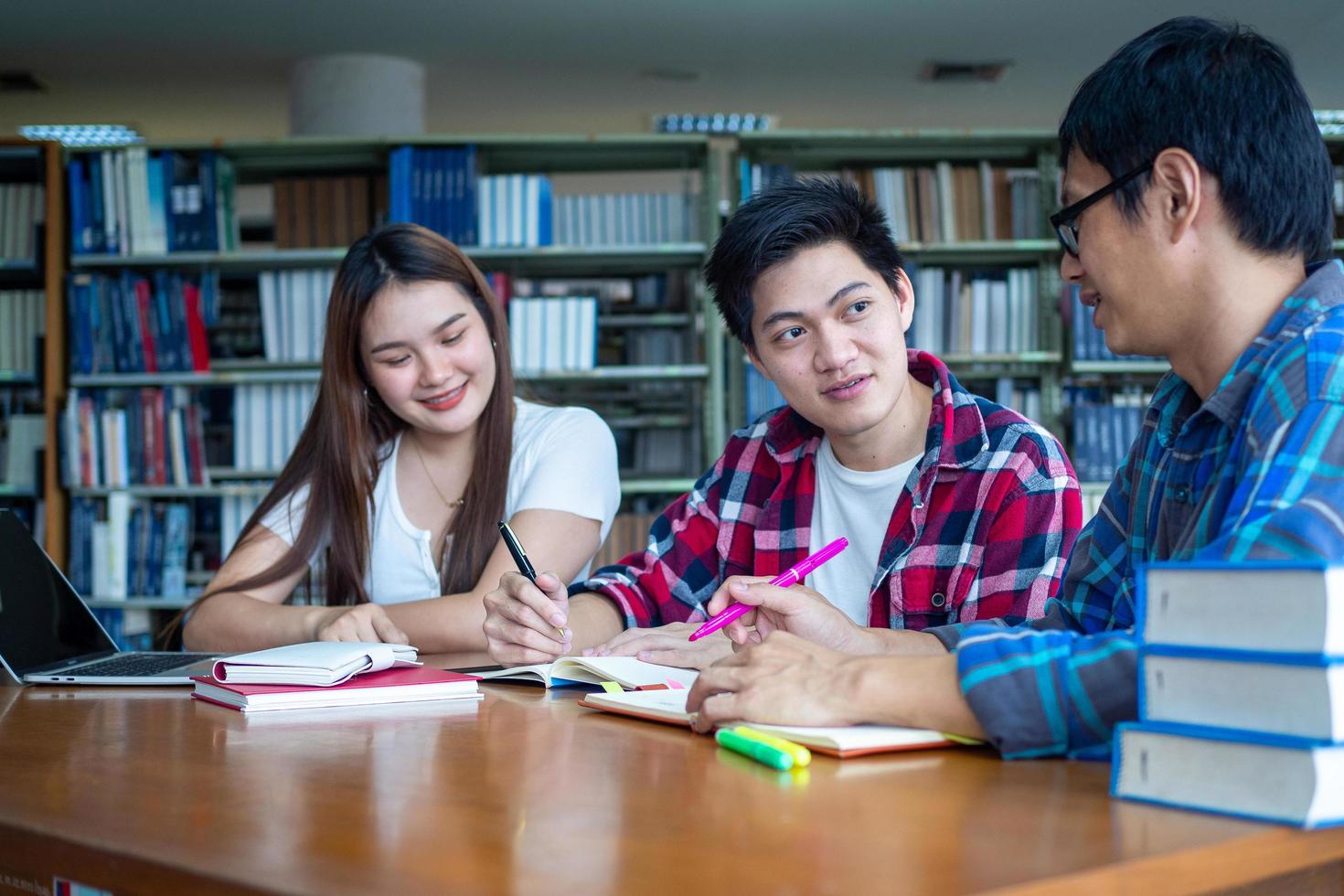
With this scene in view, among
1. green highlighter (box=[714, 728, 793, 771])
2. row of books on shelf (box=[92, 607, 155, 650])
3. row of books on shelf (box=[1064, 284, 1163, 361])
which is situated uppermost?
row of books on shelf (box=[1064, 284, 1163, 361])

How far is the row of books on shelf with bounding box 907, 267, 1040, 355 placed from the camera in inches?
165

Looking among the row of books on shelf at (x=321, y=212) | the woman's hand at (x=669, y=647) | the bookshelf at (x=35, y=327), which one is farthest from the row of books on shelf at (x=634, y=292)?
the woman's hand at (x=669, y=647)

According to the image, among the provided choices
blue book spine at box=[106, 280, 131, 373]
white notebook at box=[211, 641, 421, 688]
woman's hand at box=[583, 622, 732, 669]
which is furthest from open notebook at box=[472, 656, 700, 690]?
blue book spine at box=[106, 280, 131, 373]

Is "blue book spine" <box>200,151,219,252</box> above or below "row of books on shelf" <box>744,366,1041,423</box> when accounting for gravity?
above

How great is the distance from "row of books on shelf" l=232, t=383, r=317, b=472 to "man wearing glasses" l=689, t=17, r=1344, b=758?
11.2 ft

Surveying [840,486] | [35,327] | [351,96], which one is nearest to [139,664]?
[840,486]

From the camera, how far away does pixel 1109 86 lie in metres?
1.00

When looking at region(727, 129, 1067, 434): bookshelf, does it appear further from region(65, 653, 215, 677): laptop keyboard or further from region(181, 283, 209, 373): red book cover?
region(65, 653, 215, 677): laptop keyboard

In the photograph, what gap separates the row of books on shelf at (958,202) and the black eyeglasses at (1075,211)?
3.21 m

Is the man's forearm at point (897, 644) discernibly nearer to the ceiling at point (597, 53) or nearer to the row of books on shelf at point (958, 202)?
the row of books on shelf at point (958, 202)

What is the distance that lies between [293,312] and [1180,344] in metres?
3.63

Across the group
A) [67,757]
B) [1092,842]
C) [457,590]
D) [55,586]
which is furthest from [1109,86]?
[55,586]

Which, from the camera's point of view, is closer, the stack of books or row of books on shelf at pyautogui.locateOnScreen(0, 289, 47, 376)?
the stack of books

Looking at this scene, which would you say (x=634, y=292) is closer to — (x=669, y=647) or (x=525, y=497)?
(x=525, y=497)
